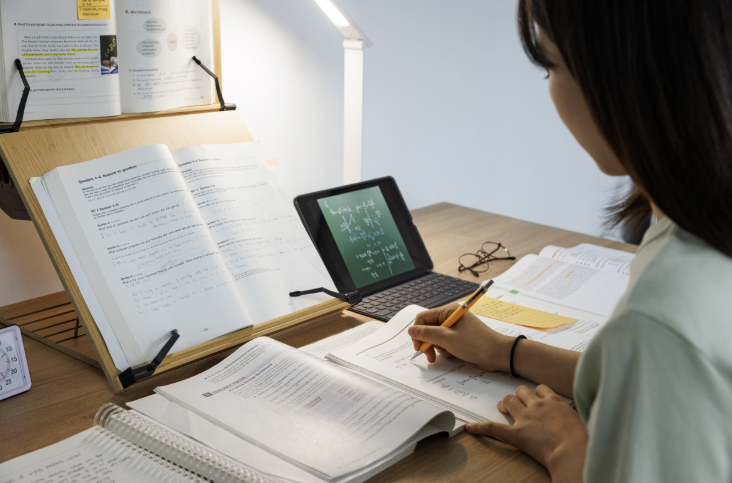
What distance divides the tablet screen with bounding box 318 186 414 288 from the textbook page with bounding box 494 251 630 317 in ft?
0.68

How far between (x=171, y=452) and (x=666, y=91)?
Answer: 1.83ft

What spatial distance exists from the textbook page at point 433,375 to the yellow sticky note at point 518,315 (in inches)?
7.1

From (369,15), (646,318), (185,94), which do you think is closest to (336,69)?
(369,15)

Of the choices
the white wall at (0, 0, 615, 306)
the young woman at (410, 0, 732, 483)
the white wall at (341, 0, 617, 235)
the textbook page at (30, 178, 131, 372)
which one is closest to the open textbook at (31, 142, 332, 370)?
the textbook page at (30, 178, 131, 372)

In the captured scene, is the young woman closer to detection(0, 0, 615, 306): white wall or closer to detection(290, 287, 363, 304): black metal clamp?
detection(290, 287, 363, 304): black metal clamp

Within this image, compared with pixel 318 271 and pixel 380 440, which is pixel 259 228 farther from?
pixel 380 440

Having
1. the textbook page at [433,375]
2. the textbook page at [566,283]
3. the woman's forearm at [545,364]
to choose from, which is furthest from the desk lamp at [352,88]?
the woman's forearm at [545,364]

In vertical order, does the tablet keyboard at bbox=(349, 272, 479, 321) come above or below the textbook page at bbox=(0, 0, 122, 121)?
below

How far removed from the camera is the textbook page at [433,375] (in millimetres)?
773

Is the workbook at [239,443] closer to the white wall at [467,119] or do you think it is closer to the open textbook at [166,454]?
the open textbook at [166,454]

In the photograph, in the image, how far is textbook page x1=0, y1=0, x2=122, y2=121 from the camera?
33.1 inches

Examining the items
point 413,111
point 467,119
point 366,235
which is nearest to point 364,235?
point 366,235

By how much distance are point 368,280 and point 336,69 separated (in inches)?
33.1

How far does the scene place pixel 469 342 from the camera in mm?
861
